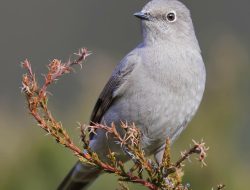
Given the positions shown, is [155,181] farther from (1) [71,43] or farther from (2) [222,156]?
(1) [71,43]

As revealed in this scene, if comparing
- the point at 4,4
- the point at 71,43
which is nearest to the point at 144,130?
the point at 71,43

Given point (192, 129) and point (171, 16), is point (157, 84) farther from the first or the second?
point (171, 16)

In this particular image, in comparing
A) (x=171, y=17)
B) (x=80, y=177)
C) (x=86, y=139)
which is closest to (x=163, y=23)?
(x=171, y=17)

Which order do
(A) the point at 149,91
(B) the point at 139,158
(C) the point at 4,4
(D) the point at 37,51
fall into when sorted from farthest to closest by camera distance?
(C) the point at 4,4
(D) the point at 37,51
(A) the point at 149,91
(B) the point at 139,158

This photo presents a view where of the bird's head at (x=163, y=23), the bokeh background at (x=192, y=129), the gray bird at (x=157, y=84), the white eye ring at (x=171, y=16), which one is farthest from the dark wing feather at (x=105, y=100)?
the white eye ring at (x=171, y=16)

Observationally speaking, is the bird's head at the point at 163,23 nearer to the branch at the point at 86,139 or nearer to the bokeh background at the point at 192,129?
the bokeh background at the point at 192,129

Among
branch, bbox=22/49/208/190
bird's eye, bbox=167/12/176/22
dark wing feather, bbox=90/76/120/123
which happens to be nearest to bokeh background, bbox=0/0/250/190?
dark wing feather, bbox=90/76/120/123
